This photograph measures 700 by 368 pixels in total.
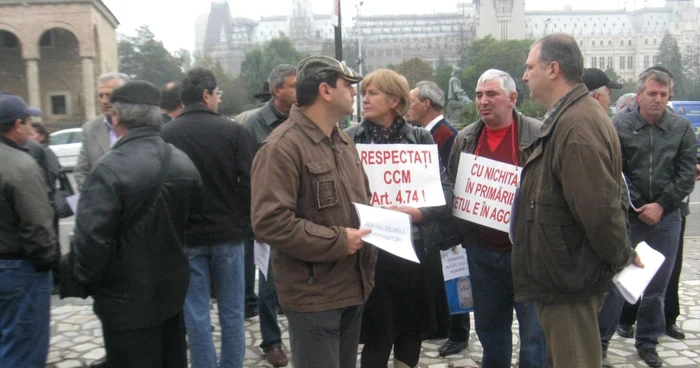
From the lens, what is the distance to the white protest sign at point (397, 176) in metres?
3.94

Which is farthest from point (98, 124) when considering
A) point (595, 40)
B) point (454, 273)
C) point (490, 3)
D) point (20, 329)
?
point (595, 40)

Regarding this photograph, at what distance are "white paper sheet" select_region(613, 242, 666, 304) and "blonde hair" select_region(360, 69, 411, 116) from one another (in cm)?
163

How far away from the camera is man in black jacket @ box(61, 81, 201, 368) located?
2.96 meters

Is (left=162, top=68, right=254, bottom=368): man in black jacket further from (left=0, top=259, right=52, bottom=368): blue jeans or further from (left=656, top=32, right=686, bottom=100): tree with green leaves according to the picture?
(left=656, top=32, right=686, bottom=100): tree with green leaves

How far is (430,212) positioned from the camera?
157 inches

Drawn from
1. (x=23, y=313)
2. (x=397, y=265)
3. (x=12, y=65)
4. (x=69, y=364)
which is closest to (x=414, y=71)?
(x=12, y=65)

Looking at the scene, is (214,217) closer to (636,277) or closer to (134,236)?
(134,236)

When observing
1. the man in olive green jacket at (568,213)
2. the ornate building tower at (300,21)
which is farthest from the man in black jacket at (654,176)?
the ornate building tower at (300,21)

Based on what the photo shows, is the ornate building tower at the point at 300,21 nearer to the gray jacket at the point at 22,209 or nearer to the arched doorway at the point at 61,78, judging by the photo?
the arched doorway at the point at 61,78

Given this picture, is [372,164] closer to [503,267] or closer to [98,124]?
[503,267]

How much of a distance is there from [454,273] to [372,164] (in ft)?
5.14

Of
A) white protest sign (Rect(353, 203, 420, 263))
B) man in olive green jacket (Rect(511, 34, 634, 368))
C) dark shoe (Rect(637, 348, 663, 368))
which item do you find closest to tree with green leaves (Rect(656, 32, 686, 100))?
dark shoe (Rect(637, 348, 663, 368))

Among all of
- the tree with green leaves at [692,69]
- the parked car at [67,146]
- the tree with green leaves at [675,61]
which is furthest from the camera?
the tree with green leaves at [692,69]

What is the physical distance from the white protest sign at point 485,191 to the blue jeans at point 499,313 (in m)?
0.22
